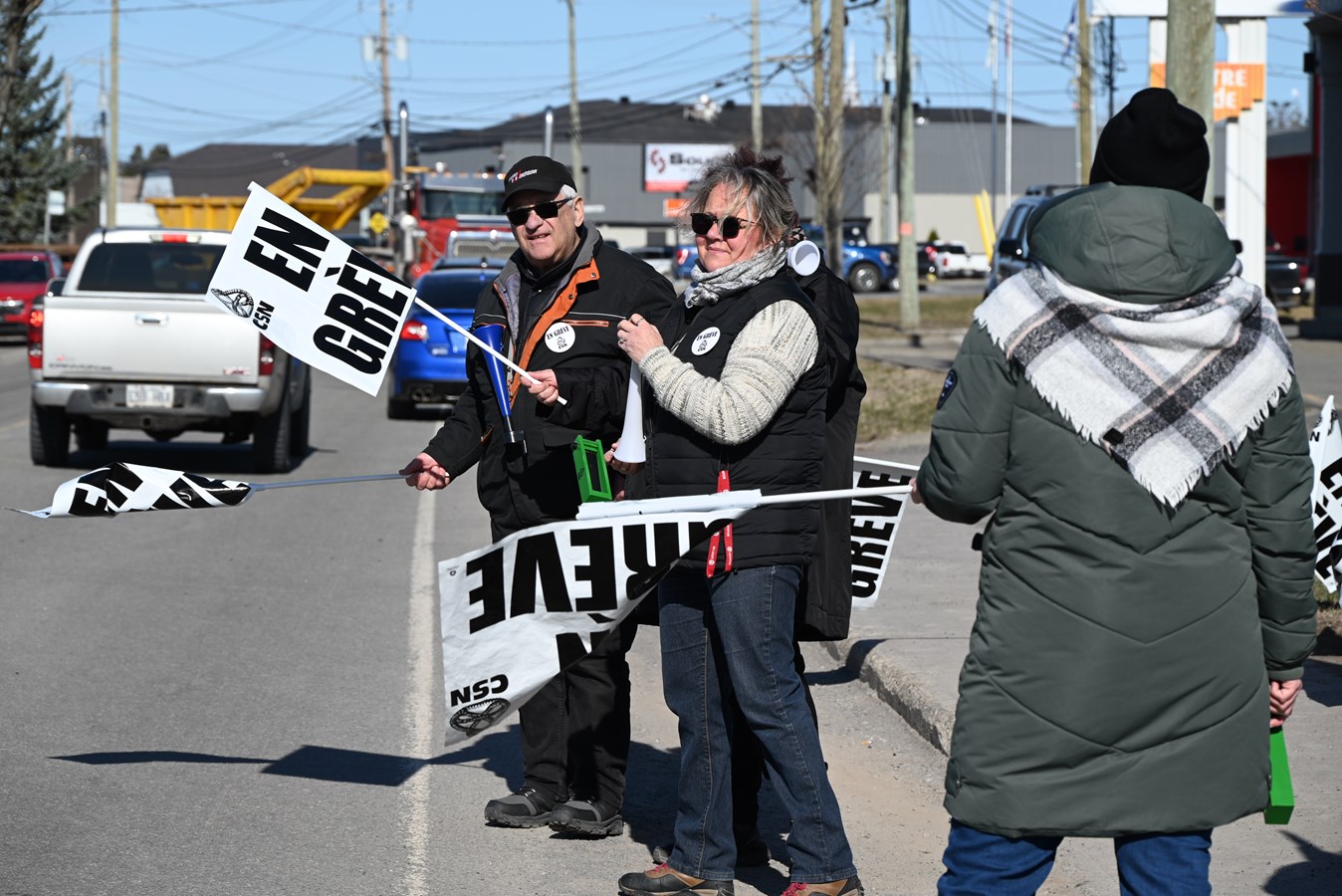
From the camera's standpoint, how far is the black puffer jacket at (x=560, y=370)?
205 inches

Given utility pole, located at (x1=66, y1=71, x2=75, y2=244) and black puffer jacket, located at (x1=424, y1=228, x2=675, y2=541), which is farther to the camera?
utility pole, located at (x1=66, y1=71, x2=75, y2=244)

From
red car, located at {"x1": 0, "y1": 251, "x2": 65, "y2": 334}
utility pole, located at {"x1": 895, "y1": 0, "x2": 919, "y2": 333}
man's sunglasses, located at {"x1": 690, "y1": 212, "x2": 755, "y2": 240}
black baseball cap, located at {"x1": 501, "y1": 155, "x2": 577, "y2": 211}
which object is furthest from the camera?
red car, located at {"x1": 0, "y1": 251, "x2": 65, "y2": 334}

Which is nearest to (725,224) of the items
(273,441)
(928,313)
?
(273,441)

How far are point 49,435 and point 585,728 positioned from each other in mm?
10641

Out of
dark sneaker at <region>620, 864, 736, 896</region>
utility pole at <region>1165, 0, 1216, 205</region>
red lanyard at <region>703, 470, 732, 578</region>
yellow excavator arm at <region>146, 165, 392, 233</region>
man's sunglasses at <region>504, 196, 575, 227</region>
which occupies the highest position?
yellow excavator arm at <region>146, 165, 392, 233</region>

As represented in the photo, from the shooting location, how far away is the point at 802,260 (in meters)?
4.82

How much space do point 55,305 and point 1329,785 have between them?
1126cm

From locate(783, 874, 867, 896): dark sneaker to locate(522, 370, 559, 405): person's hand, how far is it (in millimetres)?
1529

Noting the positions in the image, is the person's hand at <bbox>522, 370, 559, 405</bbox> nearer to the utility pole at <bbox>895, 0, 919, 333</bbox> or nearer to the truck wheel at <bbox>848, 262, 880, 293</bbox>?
the utility pole at <bbox>895, 0, 919, 333</bbox>

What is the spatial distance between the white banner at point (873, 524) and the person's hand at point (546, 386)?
3.72ft

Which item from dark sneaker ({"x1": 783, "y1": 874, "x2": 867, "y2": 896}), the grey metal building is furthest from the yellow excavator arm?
the grey metal building

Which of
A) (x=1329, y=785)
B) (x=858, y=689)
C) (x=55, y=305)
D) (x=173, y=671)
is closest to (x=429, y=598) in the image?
(x=173, y=671)

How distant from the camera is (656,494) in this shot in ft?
14.6

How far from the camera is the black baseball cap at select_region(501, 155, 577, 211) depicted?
5211 mm
